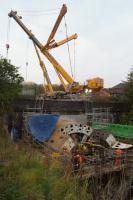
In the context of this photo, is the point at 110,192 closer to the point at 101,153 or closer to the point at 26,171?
the point at 26,171

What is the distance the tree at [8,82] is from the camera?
13562 millimetres

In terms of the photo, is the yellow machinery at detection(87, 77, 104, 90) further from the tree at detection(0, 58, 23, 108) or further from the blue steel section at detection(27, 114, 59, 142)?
the tree at detection(0, 58, 23, 108)

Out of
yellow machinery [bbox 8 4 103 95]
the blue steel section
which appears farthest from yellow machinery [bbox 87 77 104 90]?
the blue steel section

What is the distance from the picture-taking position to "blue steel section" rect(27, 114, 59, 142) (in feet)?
58.6

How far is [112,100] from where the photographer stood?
28000 millimetres

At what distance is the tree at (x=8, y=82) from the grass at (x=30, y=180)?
14.0ft

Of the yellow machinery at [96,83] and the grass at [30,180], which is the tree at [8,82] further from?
the yellow machinery at [96,83]


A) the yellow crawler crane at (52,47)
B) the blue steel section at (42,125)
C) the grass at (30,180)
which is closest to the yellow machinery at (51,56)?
the yellow crawler crane at (52,47)

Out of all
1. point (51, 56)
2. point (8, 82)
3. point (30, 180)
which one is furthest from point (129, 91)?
point (30, 180)

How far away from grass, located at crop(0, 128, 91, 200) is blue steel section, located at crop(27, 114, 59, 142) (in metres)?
8.27

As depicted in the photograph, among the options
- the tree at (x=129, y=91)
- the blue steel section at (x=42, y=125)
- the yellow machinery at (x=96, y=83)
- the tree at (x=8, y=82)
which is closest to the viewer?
the tree at (x=8, y=82)

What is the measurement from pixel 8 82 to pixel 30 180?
6746 millimetres

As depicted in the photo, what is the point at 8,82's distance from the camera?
14023 mm

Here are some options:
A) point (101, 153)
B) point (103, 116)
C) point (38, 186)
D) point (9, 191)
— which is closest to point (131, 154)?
point (101, 153)
